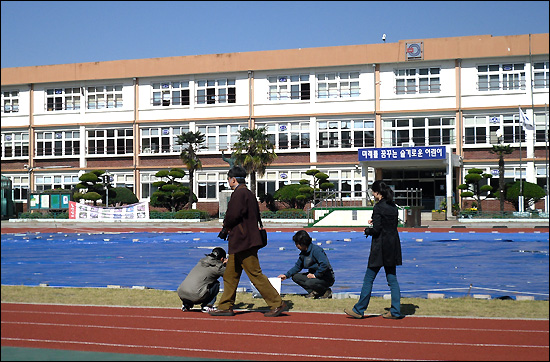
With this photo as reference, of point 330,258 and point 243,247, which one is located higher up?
point 243,247

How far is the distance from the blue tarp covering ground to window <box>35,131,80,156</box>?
23135 millimetres

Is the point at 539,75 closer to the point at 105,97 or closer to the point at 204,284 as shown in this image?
the point at 105,97

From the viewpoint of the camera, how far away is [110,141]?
162 ft

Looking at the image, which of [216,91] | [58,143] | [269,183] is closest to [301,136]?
[269,183]

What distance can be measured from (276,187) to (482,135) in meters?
13.8

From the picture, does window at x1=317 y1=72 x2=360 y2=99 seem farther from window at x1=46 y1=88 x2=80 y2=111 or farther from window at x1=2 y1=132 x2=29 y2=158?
window at x1=2 y1=132 x2=29 y2=158

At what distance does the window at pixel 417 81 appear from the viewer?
145 feet

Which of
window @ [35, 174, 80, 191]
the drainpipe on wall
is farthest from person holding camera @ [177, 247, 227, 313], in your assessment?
window @ [35, 174, 80, 191]

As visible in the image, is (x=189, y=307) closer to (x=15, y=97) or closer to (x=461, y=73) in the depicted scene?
(x=461, y=73)

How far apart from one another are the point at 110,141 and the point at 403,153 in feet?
72.1

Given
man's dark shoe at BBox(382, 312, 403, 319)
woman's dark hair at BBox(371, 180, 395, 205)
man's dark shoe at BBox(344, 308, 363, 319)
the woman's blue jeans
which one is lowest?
man's dark shoe at BBox(382, 312, 403, 319)

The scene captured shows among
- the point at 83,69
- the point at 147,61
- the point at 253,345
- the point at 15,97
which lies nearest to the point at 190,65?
the point at 147,61

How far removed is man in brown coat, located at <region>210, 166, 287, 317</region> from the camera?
8.79 m

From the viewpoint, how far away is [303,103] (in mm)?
46031
